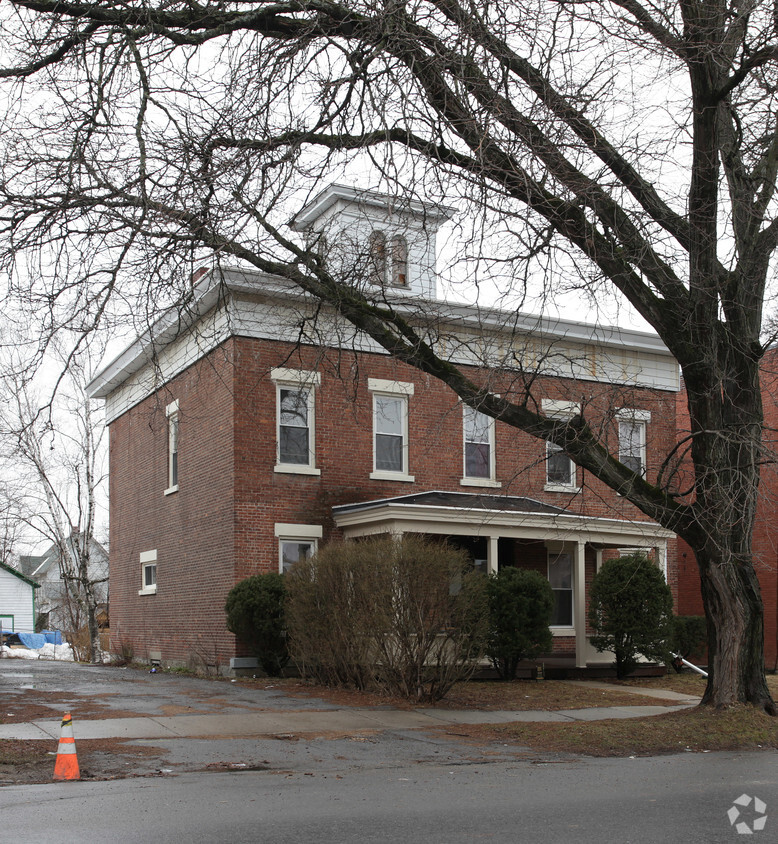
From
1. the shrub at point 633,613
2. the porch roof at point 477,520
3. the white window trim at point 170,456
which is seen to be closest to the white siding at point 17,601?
the white window trim at point 170,456

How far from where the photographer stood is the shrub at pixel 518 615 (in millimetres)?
18938

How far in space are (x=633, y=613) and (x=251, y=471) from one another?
27.1ft

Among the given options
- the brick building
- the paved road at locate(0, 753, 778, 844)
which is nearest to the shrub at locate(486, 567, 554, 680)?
the brick building

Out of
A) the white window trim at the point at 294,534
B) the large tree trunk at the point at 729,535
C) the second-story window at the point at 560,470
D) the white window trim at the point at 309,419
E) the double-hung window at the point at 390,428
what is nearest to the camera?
the large tree trunk at the point at 729,535

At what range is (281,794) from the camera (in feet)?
26.6

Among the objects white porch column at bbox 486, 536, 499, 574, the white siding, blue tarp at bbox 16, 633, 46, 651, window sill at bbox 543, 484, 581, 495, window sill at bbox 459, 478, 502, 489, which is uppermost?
window sill at bbox 459, 478, 502, 489

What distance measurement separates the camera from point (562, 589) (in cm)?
2383

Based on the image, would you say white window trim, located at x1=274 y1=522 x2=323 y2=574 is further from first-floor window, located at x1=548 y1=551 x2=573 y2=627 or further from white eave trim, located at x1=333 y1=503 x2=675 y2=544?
first-floor window, located at x1=548 y1=551 x2=573 y2=627

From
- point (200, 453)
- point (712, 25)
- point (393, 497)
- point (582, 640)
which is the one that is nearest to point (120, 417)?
point (200, 453)

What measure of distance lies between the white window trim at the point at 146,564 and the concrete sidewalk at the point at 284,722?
1101 cm

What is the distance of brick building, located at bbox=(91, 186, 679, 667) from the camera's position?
66.7 ft

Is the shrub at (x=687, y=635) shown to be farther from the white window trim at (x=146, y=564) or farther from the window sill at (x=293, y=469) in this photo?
the white window trim at (x=146, y=564)

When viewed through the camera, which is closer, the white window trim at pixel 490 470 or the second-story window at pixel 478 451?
the white window trim at pixel 490 470

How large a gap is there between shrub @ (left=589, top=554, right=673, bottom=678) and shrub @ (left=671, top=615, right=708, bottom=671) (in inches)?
69.3
